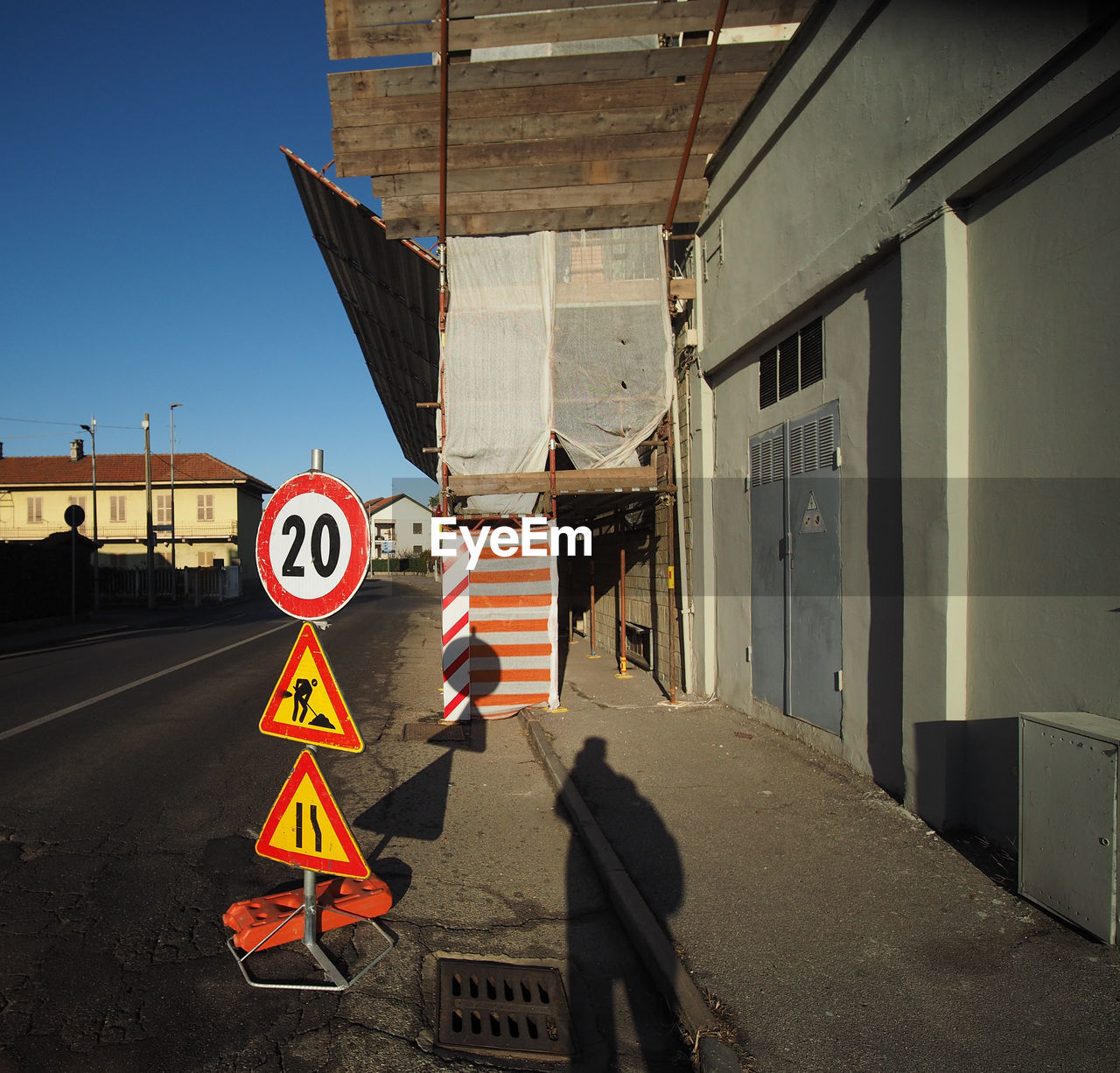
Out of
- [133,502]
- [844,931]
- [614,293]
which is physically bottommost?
[844,931]

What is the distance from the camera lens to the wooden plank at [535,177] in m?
9.13

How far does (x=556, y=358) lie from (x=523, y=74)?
9.62 feet

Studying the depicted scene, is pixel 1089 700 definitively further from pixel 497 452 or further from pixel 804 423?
pixel 497 452

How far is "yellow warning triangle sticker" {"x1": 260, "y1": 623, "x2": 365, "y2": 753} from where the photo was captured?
3.77 meters

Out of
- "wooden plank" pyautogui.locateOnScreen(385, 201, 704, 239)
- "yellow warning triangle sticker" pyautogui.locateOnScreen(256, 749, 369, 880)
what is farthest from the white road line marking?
"wooden plank" pyautogui.locateOnScreen(385, 201, 704, 239)

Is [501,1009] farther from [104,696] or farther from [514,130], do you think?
[104,696]

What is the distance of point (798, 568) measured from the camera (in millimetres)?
6957

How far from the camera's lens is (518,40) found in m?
7.83

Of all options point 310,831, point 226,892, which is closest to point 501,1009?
point 310,831

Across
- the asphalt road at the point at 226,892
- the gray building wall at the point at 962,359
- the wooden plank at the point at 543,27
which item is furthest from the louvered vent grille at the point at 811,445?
the wooden plank at the point at 543,27

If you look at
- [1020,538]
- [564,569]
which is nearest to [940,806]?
[1020,538]

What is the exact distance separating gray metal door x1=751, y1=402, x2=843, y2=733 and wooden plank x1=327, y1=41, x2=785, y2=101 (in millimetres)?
3876

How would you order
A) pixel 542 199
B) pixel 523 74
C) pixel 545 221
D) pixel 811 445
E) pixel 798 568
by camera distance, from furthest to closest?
pixel 545 221
pixel 542 199
pixel 523 74
pixel 798 568
pixel 811 445

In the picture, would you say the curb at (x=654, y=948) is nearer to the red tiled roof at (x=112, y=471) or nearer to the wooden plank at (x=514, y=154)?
the wooden plank at (x=514, y=154)
